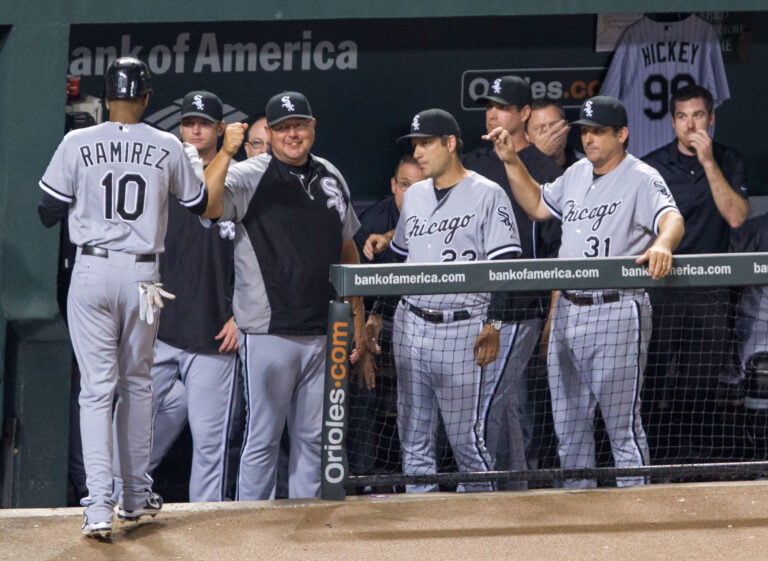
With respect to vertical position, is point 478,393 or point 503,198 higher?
point 503,198

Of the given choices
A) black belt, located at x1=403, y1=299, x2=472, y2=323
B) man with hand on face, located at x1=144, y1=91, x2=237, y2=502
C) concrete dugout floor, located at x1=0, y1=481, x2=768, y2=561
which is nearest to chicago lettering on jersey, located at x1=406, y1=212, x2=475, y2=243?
black belt, located at x1=403, y1=299, x2=472, y2=323

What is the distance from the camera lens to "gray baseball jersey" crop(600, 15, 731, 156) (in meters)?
5.92

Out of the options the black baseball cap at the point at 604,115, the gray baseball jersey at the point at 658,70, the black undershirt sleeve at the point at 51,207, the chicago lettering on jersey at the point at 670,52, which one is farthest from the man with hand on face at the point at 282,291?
the chicago lettering on jersey at the point at 670,52

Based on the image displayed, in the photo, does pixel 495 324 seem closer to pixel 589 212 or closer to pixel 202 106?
pixel 589 212

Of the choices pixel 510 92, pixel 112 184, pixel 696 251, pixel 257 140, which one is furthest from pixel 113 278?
pixel 696 251

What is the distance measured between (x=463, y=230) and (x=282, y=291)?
792 millimetres

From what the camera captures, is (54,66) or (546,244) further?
(546,244)

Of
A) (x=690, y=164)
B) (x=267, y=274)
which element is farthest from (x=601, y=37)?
(x=267, y=274)

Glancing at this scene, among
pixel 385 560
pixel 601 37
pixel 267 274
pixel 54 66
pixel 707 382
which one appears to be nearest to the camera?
pixel 385 560

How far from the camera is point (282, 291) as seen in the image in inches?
182

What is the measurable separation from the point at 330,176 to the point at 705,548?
2017 millimetres

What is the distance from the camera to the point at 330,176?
480cm

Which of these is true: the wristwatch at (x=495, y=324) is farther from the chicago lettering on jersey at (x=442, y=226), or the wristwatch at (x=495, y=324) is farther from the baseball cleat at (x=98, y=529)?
the baseball cleat at (x=98, y=529)

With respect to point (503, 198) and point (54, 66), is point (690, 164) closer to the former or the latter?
point (503, 198)
